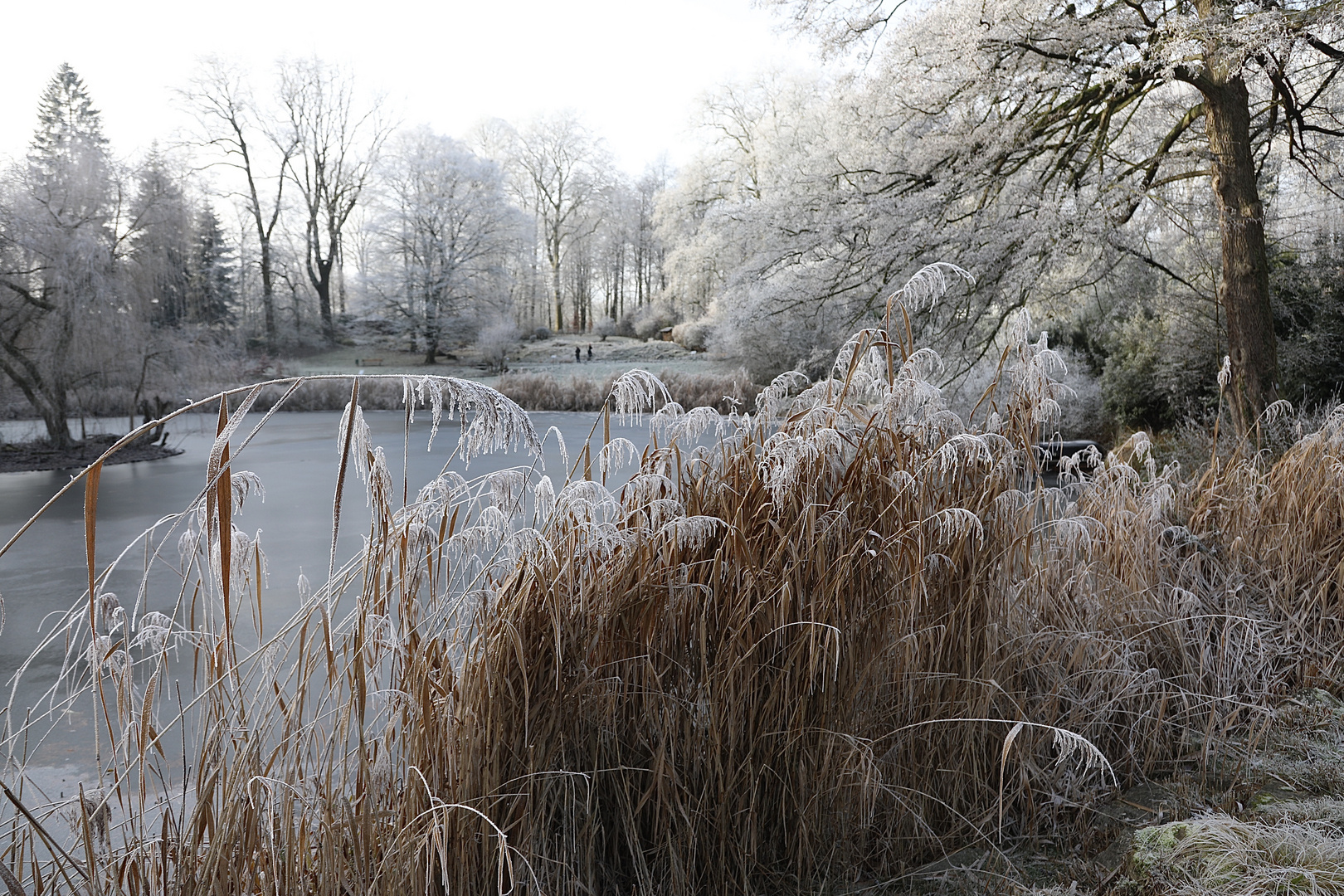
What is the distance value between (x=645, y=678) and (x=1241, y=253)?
663 centimetres

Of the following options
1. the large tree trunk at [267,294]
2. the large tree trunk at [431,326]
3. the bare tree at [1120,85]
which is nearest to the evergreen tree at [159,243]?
the bare tree at [1120,85]

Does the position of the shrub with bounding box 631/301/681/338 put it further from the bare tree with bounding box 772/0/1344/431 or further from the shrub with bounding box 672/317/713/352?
the bare tree with bounding box 772/0/1344/431

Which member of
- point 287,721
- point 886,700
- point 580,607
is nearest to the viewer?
point 287,721

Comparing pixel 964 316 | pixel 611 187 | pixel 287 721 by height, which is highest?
pixel 611 187

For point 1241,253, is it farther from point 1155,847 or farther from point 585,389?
point 585,389

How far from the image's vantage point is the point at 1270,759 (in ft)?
6.63

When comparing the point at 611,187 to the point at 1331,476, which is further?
the point at 611,187

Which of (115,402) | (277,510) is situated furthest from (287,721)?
(115,402)

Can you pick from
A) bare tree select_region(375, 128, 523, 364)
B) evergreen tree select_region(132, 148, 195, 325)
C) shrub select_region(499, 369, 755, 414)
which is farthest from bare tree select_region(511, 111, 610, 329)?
evergreen tree select_region(132, 148, 195, 325)

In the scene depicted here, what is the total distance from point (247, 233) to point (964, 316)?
25451 mm

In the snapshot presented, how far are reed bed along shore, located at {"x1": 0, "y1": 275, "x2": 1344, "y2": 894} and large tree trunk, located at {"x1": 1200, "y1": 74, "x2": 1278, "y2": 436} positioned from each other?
4.85 m

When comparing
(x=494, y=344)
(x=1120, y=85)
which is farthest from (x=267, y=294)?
(x=1120, y=85)

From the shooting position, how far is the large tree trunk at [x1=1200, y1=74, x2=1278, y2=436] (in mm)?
6047

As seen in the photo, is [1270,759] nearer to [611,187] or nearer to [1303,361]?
[1303,361]
